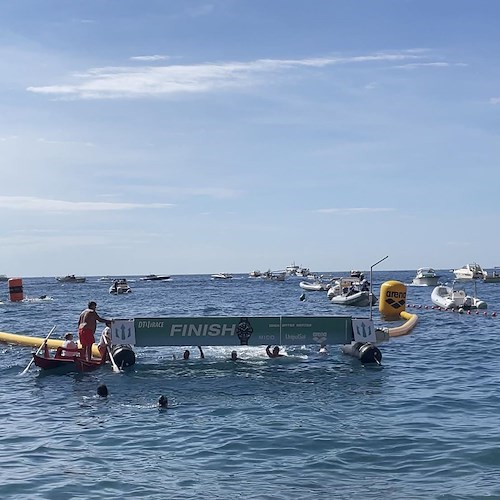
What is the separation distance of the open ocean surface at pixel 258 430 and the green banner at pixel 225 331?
0.83m

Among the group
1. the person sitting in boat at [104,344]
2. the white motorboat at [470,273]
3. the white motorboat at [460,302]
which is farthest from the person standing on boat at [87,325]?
the white motorboat at [470,273]

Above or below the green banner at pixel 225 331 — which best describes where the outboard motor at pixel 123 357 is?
below

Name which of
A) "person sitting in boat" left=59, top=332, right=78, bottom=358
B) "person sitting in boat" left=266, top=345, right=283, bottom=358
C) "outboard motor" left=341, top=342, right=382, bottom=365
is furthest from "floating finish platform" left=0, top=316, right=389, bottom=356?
"person sitting in boat" left=59, top=332, right=78, bottom=358

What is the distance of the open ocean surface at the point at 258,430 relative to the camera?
11.5 m

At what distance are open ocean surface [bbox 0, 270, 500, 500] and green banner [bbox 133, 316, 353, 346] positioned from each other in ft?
2.74

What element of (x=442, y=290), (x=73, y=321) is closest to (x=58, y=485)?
(x=73, y=321)

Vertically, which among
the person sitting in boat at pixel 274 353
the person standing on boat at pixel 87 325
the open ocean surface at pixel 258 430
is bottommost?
the open ocean surface at pixel 258 430

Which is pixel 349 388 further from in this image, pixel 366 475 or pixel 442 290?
pixel 442 290

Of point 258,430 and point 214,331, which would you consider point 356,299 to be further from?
point 258,430

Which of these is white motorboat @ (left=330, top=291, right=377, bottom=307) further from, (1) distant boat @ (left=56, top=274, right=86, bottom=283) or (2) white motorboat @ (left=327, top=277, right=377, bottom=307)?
(1) distant boat @ (left=56, top=274, right=86, bottom=283)

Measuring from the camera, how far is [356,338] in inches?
1032

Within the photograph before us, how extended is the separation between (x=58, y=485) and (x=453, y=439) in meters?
7.42

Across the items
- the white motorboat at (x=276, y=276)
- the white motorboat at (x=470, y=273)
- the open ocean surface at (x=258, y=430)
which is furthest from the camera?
the white motorboat at (x=276, y=276)

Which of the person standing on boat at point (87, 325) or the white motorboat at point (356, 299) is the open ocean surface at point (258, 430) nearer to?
the person standing on boat at point (87, 325)
